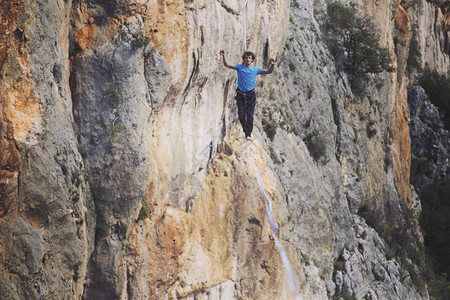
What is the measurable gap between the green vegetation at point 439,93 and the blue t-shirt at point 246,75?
29.4m

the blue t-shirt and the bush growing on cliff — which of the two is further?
the bush growing on cliff

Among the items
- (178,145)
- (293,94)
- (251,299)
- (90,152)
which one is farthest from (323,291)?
(90,152)

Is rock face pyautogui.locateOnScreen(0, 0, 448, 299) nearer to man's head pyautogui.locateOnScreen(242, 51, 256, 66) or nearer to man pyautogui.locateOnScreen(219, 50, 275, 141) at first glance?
man pyautogui.locateOnScreen(219, 50, 275, 141)

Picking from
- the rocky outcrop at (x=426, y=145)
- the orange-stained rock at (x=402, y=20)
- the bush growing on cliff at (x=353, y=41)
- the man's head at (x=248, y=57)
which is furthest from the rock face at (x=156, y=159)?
the rocky outcrop at (x=426, y=145)

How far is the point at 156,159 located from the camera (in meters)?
13.5

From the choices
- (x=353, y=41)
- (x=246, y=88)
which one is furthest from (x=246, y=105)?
(x=353, y=41)

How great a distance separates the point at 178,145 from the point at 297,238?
6.21m

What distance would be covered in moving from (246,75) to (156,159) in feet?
9.98

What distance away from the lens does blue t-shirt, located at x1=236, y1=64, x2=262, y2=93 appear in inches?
574

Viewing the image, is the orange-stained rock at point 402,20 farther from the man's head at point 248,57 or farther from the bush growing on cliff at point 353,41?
the man's head at point 248,57

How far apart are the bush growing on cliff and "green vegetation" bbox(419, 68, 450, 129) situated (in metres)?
14.2

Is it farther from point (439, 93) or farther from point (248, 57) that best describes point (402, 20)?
point (248, 57)

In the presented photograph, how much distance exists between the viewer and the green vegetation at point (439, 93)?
4112 cm

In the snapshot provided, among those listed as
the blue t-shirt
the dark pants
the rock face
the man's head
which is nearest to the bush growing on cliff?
the rock face
